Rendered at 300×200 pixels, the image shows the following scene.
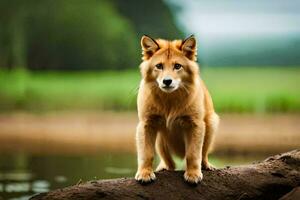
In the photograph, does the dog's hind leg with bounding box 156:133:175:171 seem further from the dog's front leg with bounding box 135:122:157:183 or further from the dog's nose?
the dog's nose

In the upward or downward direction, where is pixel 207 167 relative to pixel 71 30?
downward

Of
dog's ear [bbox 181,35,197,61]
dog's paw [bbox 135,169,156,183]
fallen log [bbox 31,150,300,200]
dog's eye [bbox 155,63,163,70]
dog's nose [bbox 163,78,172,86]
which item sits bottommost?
fallen log [bbox 31,150,300,200]

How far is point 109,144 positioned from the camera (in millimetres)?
15109

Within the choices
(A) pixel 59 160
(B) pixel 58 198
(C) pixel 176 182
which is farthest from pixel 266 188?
(A) pixel 59 160

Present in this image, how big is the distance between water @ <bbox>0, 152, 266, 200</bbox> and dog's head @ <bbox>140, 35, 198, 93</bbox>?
14.6 feet

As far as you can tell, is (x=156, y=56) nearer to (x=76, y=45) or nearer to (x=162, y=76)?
(x=162, y=76)

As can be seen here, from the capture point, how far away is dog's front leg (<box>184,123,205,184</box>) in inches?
226

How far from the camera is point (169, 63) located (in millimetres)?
5602

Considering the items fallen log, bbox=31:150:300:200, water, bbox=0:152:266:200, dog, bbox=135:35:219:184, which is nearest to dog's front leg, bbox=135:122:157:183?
dog, bbox=135:35:219:184

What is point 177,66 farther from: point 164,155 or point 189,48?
point 164,155

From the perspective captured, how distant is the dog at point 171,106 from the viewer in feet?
18.6

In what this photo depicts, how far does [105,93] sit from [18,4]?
272 cm

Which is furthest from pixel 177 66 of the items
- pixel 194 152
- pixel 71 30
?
pixel 71 30

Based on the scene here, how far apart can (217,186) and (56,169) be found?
6.98 meters
